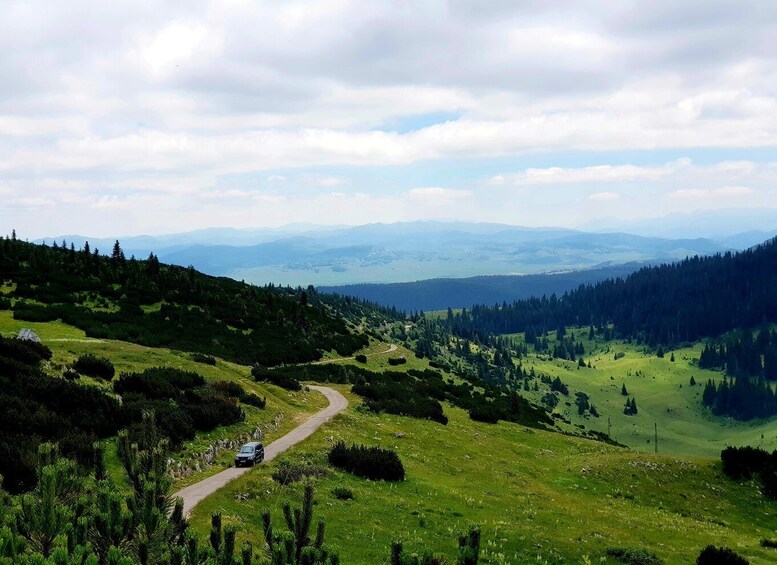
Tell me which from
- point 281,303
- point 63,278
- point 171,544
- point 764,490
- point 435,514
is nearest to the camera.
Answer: point 171,544

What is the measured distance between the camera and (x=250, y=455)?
2745 centimetres

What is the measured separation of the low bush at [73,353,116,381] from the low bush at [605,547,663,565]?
103 feet

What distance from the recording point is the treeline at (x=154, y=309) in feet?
198

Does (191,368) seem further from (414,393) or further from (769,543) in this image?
(769,543)

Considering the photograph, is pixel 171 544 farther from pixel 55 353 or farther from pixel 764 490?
pixel 764 490

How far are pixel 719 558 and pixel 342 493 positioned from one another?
16306 millimetres

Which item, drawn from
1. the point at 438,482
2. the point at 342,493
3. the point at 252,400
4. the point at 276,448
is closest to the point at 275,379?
the point at 252,400

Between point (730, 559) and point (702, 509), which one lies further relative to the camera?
point (702, 509)

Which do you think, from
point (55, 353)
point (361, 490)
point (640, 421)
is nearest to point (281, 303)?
point (55, 353)

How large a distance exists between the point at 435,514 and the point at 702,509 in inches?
943

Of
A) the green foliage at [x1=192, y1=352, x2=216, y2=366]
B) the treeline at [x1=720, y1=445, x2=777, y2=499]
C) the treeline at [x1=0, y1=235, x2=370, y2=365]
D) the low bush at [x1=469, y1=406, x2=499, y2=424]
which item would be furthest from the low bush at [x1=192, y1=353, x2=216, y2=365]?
the treeline at [x1=720, y1=445, x2=777, y2=499]

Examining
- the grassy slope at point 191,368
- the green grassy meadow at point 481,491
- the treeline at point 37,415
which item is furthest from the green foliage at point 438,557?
the grassy slope at point 191,368

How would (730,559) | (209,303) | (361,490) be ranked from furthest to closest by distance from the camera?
(209,303)
(361,490)
(730,559)

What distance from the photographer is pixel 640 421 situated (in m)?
190
